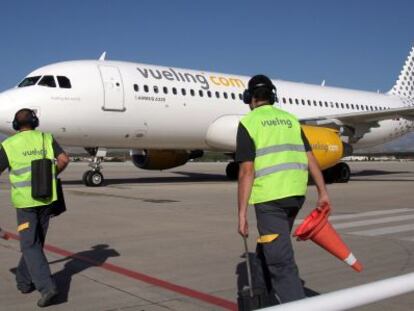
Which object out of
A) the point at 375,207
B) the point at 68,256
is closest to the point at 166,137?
the point at 375,207

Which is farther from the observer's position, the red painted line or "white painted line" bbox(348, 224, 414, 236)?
"white painted line" bbox(348, 224, 414, 236)

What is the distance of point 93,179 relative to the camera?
51.8ft

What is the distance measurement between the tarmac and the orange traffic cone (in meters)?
0.80

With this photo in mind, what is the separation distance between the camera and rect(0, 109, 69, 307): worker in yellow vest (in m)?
4.29

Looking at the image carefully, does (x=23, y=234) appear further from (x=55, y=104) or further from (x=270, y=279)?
(x=55, y=104)

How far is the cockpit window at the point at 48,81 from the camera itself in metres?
Answer: 14.3

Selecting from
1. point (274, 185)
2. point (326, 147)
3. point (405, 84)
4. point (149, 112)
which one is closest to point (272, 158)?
point (274, 185)

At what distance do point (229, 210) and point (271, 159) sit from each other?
6.75 metres

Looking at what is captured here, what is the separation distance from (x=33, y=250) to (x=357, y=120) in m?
15.3

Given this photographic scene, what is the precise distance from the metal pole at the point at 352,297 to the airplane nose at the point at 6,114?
500 inches

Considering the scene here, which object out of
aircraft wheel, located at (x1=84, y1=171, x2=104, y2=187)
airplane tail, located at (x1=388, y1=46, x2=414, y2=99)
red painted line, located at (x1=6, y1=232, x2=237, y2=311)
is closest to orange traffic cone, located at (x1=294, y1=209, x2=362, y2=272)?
red painted line, located at (x1=6, y1=232, x2=237, y2=311)

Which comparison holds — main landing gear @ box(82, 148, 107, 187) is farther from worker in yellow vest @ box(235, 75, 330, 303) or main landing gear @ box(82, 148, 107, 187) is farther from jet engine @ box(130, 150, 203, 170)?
worker in yellow vest @ box(235, 75, 330, 303)

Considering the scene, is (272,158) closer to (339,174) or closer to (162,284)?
(162,284)

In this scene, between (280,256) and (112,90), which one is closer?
(280,256)
